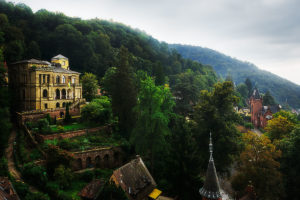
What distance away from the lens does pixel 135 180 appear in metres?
23.0

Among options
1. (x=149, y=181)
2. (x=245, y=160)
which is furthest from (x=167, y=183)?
(x=245, y=160)

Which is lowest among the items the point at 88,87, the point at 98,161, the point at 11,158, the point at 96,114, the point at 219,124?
the point at 98,161

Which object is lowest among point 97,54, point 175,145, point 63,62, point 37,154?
point 37,154

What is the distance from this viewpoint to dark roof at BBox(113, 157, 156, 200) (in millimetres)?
21656

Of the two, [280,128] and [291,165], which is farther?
[280,128]

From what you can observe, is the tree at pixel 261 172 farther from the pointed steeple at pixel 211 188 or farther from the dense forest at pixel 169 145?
the pointed steeple at pixel 211 188

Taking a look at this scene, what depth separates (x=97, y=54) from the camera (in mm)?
69062

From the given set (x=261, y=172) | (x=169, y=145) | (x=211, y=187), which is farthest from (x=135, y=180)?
(x=261, y=172)

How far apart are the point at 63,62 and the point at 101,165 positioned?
3182 centimetres

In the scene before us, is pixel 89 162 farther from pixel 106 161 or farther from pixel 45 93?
pixel 45 93

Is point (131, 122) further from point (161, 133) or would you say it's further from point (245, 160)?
point (245, 160)

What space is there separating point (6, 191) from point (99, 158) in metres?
12.5

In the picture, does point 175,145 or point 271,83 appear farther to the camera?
point 271,83

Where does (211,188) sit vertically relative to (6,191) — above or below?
above
